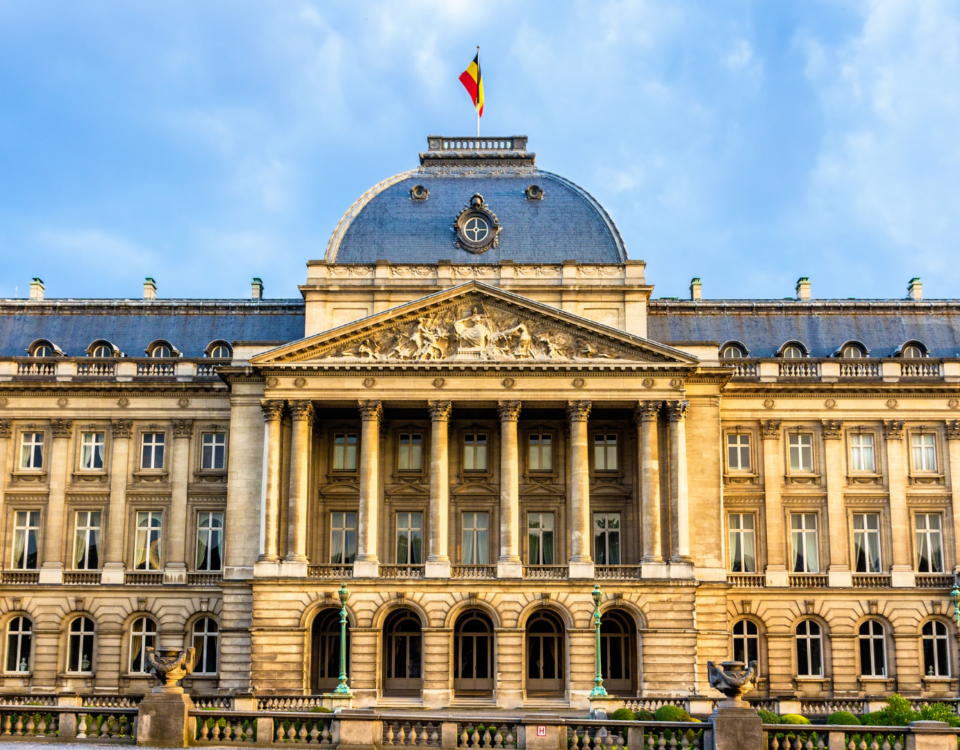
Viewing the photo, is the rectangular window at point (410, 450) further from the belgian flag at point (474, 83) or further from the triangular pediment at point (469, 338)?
the belgian flag at point (474, 83)

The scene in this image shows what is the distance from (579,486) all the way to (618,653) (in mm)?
8716

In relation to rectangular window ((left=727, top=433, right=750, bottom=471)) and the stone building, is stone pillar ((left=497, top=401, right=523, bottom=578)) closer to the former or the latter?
the stone building

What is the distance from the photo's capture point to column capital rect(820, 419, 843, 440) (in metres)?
63.8

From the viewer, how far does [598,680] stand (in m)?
49.1

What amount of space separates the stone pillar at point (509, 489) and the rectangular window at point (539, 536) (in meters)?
2.64

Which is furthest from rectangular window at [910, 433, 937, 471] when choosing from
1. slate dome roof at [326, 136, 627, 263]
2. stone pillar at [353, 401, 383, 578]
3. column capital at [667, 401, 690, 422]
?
stone pillar at [353, 401, 383, 578]

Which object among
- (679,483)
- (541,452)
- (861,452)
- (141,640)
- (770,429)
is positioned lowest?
→ (141,640)

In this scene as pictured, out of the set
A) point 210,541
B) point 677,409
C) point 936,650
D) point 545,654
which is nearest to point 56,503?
point 210,541

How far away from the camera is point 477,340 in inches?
2330

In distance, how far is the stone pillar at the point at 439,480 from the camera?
Answer: 57.8 meters

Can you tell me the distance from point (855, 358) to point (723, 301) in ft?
27.3

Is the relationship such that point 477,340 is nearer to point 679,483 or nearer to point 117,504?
point 679,483

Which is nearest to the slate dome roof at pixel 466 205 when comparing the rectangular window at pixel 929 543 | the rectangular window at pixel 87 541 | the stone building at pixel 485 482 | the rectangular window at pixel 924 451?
the stone building at pixel 485 482

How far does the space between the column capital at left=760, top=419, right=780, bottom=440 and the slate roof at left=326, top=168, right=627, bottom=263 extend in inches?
458
